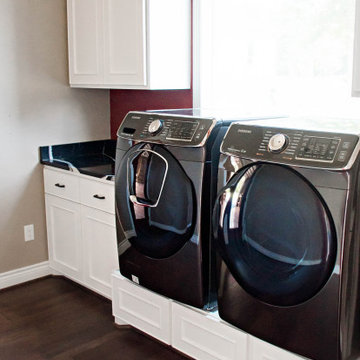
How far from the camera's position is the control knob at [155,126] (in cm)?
224

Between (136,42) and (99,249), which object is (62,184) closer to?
(99,249)

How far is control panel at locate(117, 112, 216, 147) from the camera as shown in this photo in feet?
6.87

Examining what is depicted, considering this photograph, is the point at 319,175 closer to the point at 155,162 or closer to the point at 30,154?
the point at 155,162

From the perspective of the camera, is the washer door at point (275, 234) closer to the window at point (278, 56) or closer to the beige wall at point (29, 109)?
the window at point (278, 56)

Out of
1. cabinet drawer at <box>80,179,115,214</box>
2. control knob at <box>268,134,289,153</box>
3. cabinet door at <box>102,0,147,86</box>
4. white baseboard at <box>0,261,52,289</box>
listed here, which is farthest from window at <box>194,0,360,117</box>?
white baseboard at <box>0,261,52,289</box>

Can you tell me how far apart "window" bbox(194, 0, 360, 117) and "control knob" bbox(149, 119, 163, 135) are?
2.65ft

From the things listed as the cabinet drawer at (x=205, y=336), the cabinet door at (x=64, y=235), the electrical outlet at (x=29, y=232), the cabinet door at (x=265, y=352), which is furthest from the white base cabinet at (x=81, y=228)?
the cabinet door at (x=265, y=352)

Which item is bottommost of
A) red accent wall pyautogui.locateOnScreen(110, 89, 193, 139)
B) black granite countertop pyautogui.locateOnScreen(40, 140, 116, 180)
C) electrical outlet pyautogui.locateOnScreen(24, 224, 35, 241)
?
electrical outlet pyautogui.locateOnScreen(24, 224, 35, 241)

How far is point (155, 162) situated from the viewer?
2.23m

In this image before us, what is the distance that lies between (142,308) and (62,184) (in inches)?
47.1

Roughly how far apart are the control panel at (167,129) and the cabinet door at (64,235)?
1062 mm

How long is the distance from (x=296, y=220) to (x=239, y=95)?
1412mm

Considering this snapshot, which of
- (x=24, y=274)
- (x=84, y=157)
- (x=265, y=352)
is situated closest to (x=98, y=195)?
(x=84, y=157)

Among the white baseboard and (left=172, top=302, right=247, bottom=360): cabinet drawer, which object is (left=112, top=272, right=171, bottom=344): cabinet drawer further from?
the white baseboard
